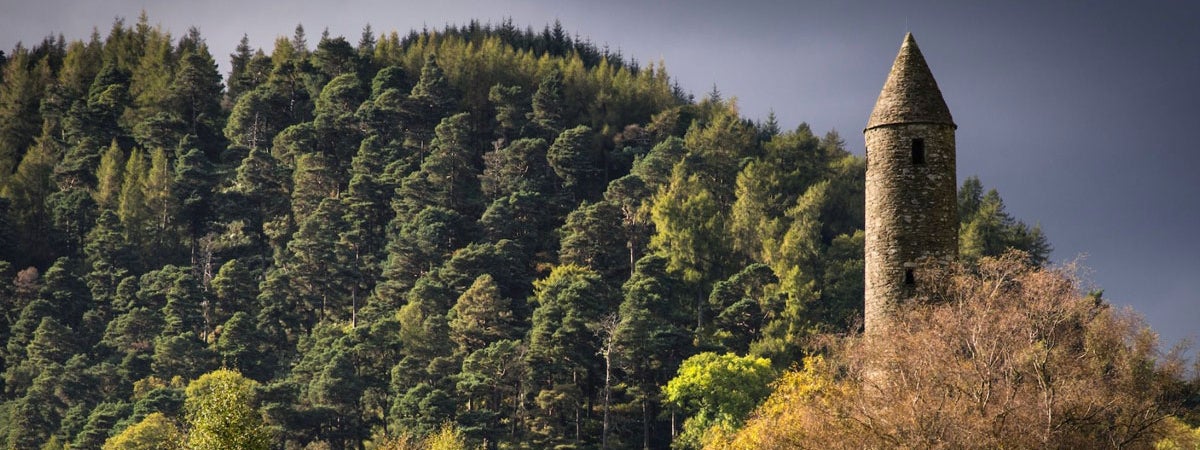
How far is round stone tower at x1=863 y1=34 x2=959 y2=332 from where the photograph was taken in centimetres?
3625

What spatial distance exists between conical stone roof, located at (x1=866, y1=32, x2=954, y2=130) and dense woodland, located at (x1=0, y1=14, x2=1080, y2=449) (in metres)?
29.3

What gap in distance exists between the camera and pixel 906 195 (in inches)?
1439

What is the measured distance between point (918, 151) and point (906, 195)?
1.24 meters

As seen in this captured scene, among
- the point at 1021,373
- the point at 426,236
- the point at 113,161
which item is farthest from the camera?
the point at 113,161

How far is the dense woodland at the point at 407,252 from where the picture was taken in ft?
290

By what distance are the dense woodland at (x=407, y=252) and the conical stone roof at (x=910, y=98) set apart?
2930 centimetres

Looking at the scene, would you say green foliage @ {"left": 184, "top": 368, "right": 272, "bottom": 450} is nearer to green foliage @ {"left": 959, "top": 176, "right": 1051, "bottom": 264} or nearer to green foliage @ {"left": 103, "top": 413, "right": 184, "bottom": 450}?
green foliage @ {"left": 103, "top": 413, "right": 184, "bottom": 450}

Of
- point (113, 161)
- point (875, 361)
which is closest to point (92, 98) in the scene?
point (113, 161)

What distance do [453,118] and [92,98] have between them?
134ft

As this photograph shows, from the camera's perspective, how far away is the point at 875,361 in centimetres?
3434

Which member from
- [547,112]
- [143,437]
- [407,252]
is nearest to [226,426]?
[143,437]

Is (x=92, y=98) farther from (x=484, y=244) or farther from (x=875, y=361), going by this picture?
(x=875, y=361)

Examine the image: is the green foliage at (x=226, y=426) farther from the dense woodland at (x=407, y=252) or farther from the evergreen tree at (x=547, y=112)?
the evergreen tree at (x=547, y=112)

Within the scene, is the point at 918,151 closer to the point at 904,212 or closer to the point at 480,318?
the point at 904,212
